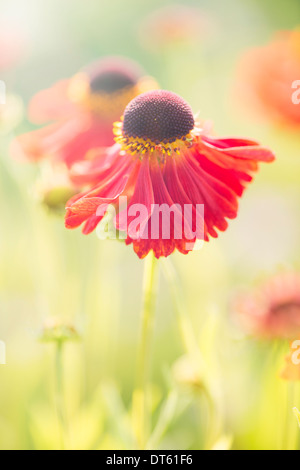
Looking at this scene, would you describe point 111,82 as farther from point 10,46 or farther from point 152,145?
point 10,46

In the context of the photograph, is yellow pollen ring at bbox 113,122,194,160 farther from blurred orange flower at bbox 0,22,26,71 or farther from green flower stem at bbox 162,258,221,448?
blurred orange flower at bbox 0,22,26,71

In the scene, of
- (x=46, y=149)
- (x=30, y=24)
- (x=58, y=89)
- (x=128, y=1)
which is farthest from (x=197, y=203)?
(x=128, y=1)

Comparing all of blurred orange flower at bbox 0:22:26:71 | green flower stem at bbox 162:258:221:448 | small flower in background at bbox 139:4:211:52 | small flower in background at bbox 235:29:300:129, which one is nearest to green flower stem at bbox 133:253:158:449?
green flower stem at bbox 162:258:221:448

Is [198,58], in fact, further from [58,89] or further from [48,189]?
[48,189]

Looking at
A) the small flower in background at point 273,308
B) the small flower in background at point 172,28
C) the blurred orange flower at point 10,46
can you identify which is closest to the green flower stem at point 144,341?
the small flower in background at point 273,308

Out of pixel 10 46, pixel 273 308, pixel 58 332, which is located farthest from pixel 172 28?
pixel 58 332

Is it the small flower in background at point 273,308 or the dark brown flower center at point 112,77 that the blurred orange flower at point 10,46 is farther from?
the small flower in background at point 273,308
